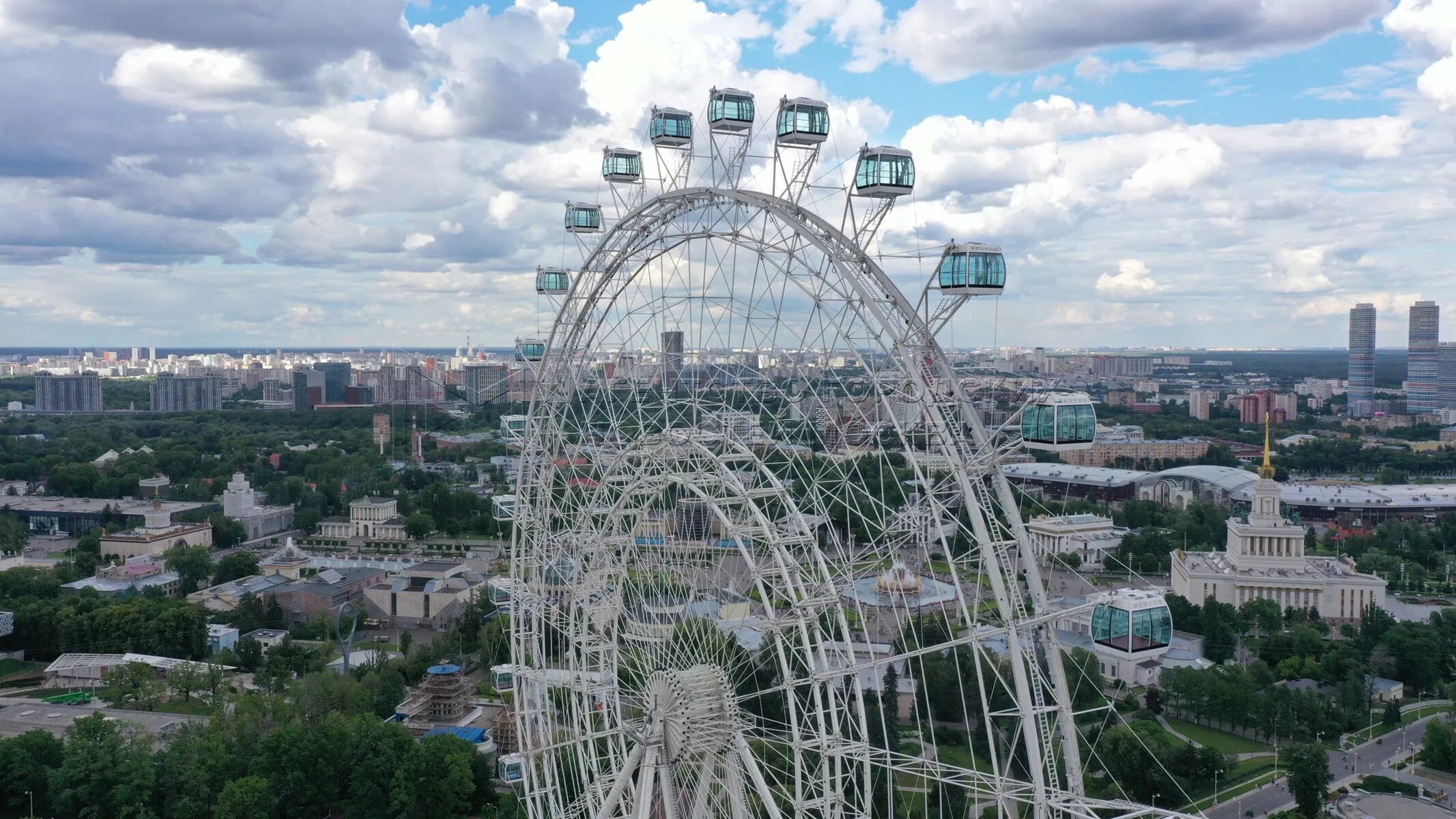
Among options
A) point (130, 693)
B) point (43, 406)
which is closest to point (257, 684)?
point (130, 693)

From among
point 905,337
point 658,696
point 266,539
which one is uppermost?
point 905,337

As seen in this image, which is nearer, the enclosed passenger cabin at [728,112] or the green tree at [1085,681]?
the enclosed passenger cabin at [728,112]

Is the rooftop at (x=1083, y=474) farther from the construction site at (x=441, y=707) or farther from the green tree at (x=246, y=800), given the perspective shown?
the green tree at (x=246, y=800)

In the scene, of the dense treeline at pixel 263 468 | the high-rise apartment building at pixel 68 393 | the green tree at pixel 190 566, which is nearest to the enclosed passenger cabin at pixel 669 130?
the green tree at pixel 190 566

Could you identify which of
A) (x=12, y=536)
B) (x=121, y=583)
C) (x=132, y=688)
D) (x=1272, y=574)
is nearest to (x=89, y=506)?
(x=12, y=536)

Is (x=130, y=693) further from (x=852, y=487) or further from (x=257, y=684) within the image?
(x=852, y=487)

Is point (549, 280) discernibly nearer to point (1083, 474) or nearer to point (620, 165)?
point (620, 165)

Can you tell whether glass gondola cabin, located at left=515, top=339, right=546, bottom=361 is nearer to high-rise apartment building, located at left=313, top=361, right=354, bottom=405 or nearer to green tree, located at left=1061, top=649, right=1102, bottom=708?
green tree, located at left=1061, top=649, right=1102, bottom=708

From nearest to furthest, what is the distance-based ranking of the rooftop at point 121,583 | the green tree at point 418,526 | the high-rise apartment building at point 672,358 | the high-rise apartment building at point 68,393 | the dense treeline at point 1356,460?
the high-rise apartment building at point 672,358 → the rooftop at point 121,583 → the green tree at point 418,526 → the dense treeline at point 1356,460 → the high-rise apartment building at point 68,393
